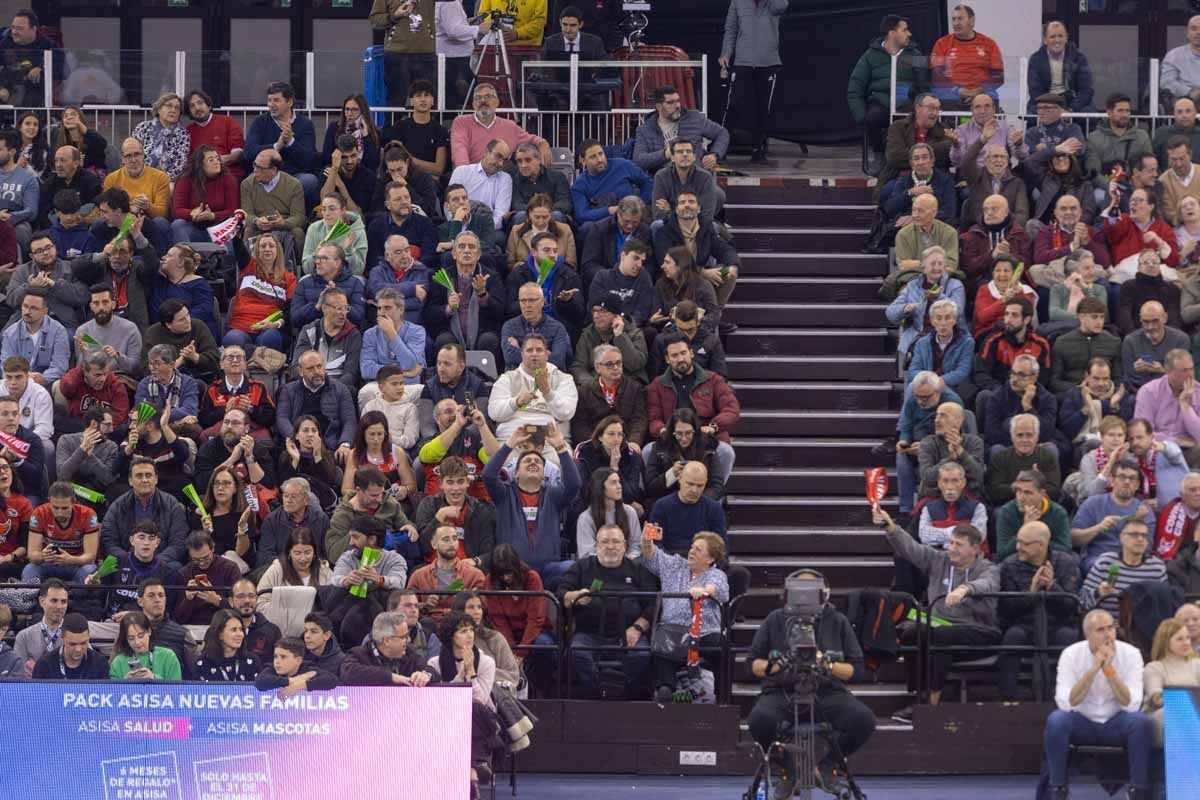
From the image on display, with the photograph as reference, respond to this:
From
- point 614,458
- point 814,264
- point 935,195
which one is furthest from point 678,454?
point 935,195

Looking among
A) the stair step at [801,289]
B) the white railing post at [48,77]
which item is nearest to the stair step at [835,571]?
the stair step at [801,289]

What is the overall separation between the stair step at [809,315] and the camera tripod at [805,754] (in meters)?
5.64

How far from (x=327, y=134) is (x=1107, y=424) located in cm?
697

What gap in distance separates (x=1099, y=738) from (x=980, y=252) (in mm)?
5246

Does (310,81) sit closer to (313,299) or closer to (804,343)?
(313,299)

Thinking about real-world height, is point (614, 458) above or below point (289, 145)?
below

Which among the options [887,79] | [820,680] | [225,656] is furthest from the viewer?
[887,79]

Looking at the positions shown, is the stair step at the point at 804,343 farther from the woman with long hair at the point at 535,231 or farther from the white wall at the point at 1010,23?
the white wall at the point at 1010,23

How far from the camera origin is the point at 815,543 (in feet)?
54.5

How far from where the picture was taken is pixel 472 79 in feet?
65.4

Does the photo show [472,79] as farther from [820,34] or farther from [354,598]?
[354,598]

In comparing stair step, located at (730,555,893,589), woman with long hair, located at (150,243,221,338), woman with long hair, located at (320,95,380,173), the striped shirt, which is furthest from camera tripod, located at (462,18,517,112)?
the striped shirt

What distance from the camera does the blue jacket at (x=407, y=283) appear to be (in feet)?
56.3

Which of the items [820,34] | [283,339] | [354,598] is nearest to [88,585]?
[354,598]
